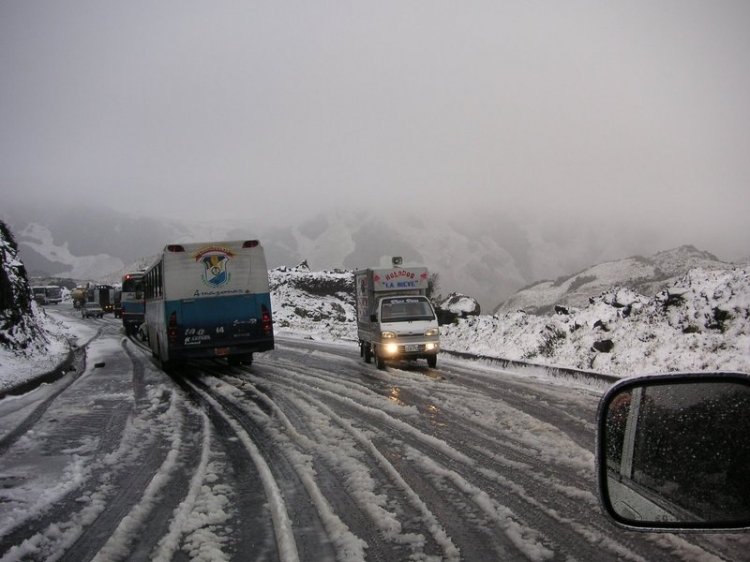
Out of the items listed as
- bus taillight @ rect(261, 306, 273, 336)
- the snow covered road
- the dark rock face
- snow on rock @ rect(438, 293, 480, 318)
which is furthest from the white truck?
snow on rock @ rect(438, 293, 480, 318)

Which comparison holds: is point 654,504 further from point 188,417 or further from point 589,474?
point 188,417

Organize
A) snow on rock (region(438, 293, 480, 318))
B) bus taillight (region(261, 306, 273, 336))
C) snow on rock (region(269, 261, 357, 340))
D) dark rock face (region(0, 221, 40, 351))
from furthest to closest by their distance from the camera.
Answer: snow on rock (region(269, 261, 357, 340)) → snow on rock (region(438, 293, 480, 318)) → dark rock face (region(0, 221, 40, 351)) → bus taillight (region(261, 306, 273, 336))

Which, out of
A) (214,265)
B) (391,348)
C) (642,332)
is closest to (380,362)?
(391,348)

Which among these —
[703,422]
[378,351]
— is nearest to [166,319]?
[378,351]

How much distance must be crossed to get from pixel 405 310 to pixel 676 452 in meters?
15.3

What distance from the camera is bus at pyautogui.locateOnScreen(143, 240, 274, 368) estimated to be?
51.4 feet

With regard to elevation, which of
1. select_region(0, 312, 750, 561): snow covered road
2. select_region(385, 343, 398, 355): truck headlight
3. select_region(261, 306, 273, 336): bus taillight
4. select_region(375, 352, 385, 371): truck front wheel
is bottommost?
select_region(375, 352, 385, 371): truck front wheel

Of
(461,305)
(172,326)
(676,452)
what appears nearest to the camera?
(676,452)

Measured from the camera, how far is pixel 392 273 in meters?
22.8

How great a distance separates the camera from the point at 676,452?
2.23 metres

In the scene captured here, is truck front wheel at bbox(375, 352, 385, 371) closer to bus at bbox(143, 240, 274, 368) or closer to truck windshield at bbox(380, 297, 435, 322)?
truck windshield at bbox(380, 297, 435, 322)

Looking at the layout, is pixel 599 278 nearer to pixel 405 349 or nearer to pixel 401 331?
pixel 401 331

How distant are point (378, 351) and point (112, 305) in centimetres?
6800

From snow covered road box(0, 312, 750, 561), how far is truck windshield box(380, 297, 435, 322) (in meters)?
5.25
